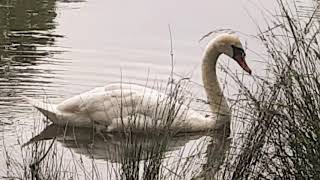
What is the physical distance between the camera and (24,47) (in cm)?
1084

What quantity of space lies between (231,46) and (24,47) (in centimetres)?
312

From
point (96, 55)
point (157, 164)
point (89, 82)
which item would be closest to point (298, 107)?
point (157, 164)

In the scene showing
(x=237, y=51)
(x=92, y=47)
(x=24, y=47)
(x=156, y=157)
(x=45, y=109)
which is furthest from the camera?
(x=92, y=47)

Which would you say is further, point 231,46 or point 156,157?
point 231,46

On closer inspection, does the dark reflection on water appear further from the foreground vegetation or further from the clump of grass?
the clump of grass

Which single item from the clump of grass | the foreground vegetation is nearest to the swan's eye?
the foreground vegetation

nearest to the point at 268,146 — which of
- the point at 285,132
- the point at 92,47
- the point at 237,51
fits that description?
the point at 285,132

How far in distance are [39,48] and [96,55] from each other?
71cm

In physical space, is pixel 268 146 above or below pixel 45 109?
above

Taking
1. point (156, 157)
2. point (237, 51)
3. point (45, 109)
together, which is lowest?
Answer: point (45, 109)

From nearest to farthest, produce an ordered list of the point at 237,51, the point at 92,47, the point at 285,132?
1. the point at 285,132
2. the point at 237,51
3. the point at 92,47

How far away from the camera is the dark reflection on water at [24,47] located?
884cm

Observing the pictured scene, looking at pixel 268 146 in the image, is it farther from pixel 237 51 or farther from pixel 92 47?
pixel 92 47

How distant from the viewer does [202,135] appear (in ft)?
25.2
